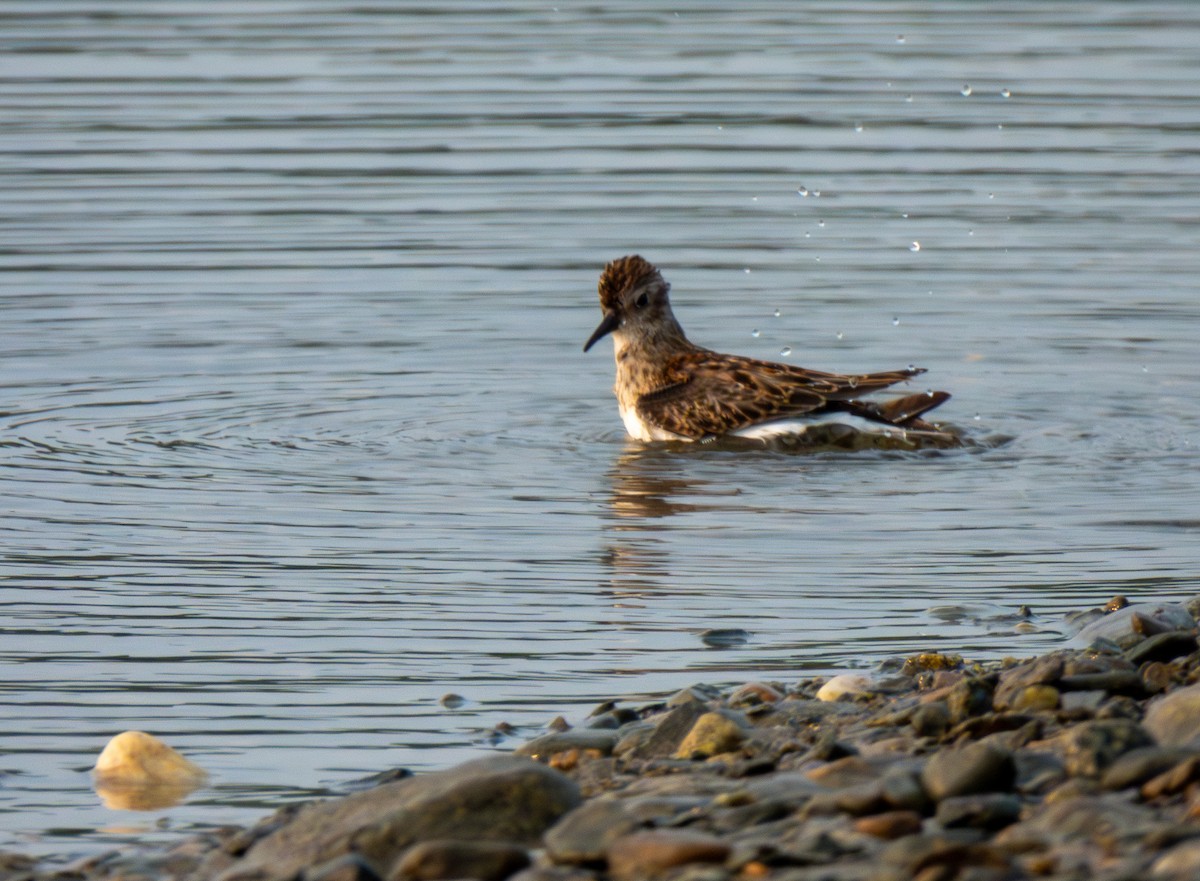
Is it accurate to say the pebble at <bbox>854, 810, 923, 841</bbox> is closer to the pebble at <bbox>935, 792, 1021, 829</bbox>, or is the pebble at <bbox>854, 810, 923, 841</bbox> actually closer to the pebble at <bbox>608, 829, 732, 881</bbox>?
the pebble at <bbox>935, 792, 1021, 829</bbox>

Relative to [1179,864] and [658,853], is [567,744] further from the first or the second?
[1179,864]

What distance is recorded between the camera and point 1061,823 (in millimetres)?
4176

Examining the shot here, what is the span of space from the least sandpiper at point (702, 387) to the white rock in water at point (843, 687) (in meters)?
3.99

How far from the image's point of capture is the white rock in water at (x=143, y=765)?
568 cm

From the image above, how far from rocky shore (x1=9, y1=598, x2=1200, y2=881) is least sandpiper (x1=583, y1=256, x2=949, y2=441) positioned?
162 inches

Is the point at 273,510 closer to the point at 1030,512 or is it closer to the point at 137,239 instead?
the point at 1030,512

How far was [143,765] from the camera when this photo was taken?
18.7 ft

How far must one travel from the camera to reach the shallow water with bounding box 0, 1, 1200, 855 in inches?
267

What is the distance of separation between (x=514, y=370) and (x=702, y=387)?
1.68 m

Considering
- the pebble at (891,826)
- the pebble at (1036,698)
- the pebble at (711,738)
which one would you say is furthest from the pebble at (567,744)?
the pebble at (891,826)

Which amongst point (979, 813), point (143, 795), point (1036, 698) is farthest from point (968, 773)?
point (143, 795)

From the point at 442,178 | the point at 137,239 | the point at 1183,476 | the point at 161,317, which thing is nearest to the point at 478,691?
the point at 1183,476

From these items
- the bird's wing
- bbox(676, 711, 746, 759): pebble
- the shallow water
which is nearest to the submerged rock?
the shallow water

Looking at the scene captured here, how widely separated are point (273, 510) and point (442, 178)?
9.09m
